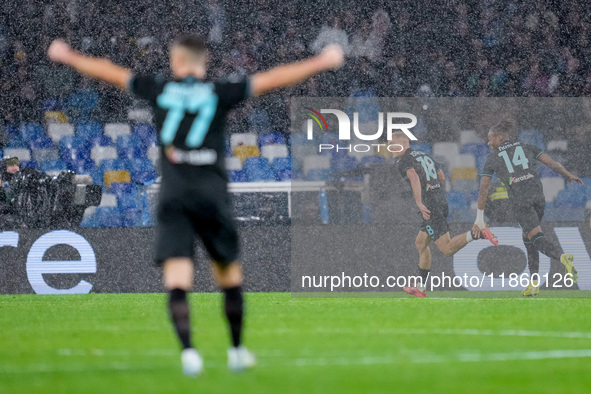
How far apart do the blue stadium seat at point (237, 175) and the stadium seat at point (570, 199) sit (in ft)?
15.3

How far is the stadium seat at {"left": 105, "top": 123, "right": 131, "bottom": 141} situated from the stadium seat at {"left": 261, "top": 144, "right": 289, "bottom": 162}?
2224mm

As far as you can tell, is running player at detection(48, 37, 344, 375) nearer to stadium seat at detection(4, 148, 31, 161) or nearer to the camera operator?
the camera operator

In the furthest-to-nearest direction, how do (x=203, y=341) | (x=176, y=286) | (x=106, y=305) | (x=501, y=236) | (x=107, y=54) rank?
1. (x=107, y=54)
2. (x=501, y=236)
3. (x=106, y=305)
4. (x=203, y=341)
5. (x=176, y=286)

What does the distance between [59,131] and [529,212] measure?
300 inches

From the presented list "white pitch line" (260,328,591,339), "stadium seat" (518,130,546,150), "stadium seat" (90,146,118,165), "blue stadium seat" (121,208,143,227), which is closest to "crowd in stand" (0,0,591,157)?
"stadium seat" (90,146,118,165)

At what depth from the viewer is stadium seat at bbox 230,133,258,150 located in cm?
1529

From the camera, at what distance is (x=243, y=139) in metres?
15.4

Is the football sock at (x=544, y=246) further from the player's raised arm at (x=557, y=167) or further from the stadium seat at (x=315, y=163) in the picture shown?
the stadium seat at (x=315, y=163)

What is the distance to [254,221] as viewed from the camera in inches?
534

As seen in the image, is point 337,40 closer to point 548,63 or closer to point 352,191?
point 548,63

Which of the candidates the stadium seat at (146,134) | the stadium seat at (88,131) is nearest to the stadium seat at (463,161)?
the stadium seat at (146,134)

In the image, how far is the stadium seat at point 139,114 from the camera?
52.2ft

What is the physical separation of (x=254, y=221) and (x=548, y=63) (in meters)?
5.78

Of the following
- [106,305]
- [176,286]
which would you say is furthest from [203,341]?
[106,305]
